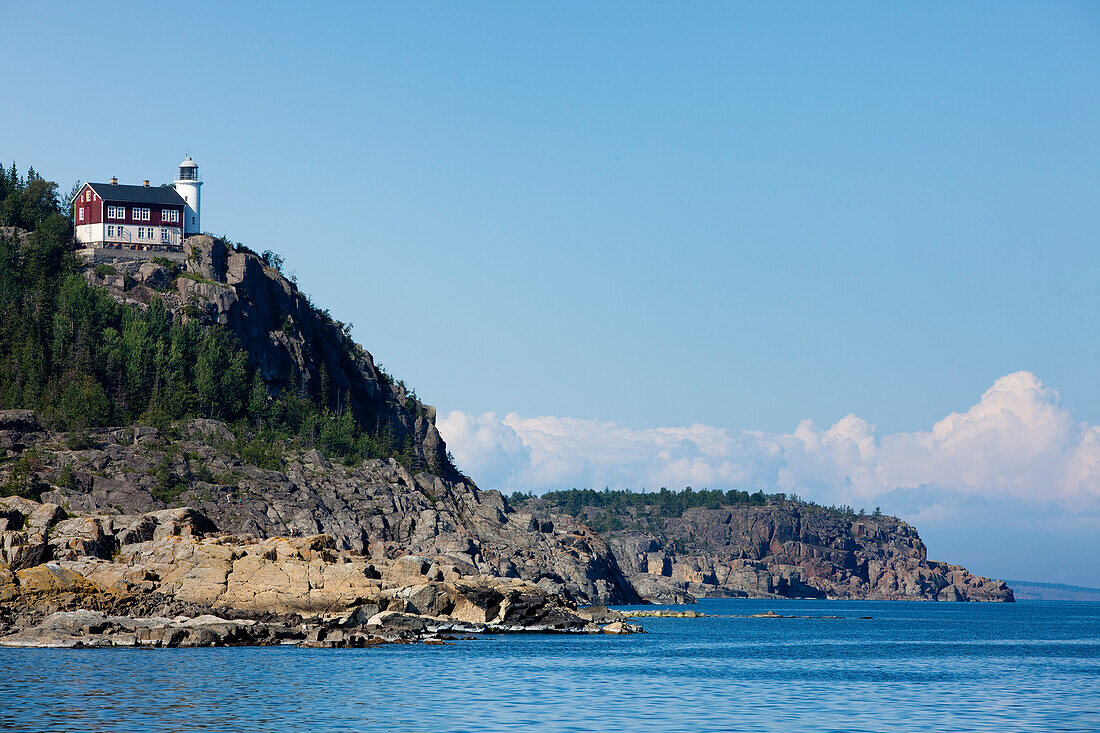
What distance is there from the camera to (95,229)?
197m

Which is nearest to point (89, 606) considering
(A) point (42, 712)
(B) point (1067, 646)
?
(A) point (42, 712)

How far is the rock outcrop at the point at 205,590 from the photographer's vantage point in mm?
89000

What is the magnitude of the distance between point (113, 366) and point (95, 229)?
112 ft

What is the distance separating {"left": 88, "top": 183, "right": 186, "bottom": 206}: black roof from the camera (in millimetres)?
196500

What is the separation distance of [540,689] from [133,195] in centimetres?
15435

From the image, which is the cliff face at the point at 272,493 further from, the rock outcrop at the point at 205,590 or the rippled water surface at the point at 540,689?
the rippled water surface at the point at 540,689

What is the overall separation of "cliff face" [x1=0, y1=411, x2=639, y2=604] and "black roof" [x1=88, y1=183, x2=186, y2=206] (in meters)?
47.1

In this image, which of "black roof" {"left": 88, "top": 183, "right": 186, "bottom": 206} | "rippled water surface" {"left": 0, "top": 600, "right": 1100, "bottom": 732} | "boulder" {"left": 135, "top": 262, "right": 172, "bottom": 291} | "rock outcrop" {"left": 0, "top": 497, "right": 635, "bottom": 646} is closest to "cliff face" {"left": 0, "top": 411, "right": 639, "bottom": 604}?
"rock outcrop" {"left": 0, "top": 497, "right": 635, "bottom": 646}

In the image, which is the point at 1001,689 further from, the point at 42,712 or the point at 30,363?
the point at 30,363

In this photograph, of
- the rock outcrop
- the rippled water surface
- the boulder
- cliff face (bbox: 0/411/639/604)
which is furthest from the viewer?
the boulder

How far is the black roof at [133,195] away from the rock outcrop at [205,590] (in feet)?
316

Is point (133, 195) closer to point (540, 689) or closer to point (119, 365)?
point (119, 365)

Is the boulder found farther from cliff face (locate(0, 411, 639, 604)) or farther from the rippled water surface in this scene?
the rippled water surface

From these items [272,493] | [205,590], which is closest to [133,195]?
[272,493]
